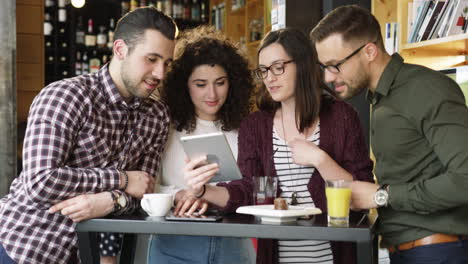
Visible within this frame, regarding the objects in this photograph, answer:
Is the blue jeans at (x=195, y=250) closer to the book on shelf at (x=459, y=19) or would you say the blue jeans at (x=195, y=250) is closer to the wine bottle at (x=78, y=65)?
the book on shelf at (x=459, y=19)

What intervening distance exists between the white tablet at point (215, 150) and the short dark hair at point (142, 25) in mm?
540

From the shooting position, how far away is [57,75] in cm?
668

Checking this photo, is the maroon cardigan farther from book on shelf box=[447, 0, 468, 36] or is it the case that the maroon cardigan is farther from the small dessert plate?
book on shelf box=[447, 0, 468, 36]

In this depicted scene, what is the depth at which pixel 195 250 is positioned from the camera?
2123mm

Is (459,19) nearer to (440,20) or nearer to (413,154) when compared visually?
(440,20)

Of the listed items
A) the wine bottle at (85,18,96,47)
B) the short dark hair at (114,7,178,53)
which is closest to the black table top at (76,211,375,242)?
the short dark hair at (114,7,178,53)

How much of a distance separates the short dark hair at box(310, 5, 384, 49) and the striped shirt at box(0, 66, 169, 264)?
2.45ft

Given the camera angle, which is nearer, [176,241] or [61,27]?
[176,241]

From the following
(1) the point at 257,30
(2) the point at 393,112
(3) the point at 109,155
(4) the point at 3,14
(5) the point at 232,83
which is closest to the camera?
(2) the point at 393,112

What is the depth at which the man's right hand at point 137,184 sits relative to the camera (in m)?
1.93

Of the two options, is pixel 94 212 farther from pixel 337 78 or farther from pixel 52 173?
pixel 337 78

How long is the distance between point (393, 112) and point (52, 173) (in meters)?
1.08

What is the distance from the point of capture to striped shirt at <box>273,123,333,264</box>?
203 centimetres

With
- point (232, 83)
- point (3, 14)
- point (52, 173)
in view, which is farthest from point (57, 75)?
point (52, 173)
